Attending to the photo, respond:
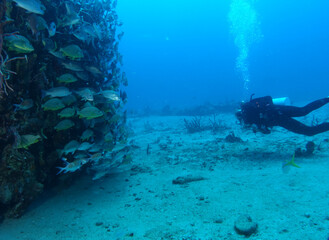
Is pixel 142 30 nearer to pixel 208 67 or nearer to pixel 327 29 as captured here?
pixel 208 67

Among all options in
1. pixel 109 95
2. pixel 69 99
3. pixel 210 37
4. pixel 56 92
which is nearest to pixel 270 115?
pixel 109 95

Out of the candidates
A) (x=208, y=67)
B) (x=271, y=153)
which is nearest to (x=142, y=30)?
(x=208, y=67)

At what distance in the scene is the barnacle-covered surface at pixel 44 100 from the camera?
349 cm

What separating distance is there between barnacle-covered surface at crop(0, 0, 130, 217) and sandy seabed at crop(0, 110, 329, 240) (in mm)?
502

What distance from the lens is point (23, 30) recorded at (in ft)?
12.8

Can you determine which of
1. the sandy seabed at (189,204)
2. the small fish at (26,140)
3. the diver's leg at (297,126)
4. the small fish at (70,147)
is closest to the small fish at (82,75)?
the small fish at (70,147)

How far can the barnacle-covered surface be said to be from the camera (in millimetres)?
3490

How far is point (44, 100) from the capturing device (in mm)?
4000

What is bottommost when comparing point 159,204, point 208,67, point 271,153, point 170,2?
point 159,204

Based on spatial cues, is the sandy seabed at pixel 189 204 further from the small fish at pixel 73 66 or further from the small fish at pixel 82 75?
the small fish at pixel 73 66

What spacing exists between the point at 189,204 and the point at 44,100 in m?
3.34

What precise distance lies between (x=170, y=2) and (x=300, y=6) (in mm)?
72194

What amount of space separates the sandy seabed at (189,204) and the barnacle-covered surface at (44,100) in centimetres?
50

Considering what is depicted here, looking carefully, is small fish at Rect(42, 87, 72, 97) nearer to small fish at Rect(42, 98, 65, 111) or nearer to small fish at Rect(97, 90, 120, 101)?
small fish at Rect(42, 98, 65, 111)
